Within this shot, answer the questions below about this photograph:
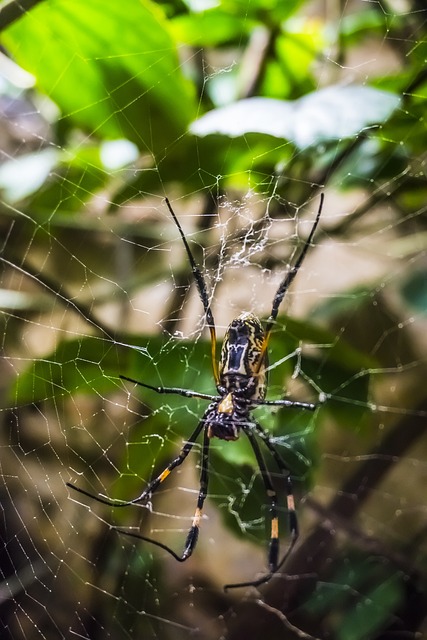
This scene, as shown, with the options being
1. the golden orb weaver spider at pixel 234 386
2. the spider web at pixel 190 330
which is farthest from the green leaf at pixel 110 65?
the golden orb weaver spider at pixel 234 386

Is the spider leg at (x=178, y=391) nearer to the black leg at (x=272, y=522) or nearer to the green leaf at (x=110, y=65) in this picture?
the black leg at (x=272, y=522)

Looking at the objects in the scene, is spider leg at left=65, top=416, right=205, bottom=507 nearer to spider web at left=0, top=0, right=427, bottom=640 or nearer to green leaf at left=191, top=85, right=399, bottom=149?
spider web at left=0, top=0, right=427, bottom=640

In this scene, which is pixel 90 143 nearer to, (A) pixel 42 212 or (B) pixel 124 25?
(A) pixel 42 212

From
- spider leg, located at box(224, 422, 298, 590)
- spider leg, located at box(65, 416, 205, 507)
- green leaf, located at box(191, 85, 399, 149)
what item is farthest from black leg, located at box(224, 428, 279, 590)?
green leaf, located at box(191, 85, 399, 149)

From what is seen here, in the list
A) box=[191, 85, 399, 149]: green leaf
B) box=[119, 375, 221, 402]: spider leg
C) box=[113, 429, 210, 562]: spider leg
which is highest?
box=[191, 85, 399, 149]: green leaf

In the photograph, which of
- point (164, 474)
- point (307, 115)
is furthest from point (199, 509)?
point (307, 115)

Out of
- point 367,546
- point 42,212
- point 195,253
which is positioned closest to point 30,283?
point 42,212
